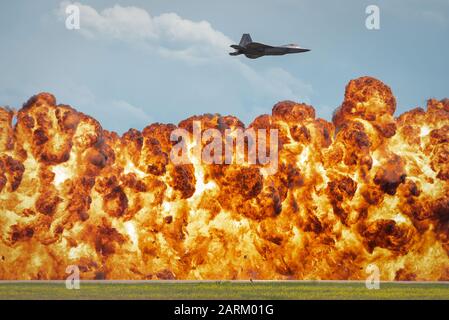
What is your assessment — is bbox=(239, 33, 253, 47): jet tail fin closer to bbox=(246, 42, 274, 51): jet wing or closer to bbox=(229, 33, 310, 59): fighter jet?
bbox=(229, 33, 310, 59): fighter jet

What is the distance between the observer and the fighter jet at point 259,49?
123ft

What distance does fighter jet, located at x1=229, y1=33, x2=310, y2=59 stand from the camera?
3744 cm

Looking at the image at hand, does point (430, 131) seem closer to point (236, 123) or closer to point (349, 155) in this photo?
point (349, 155)

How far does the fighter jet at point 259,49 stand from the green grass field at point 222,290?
39.3 feet

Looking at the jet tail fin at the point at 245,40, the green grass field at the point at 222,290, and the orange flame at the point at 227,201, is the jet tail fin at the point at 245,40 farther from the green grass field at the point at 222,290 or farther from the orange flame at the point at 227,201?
the green grass field at the point at 222,290

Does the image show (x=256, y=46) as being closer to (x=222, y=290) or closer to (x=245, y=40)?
(x=245, y=40)

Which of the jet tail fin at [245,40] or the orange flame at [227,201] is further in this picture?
the orange flame at [227,201]

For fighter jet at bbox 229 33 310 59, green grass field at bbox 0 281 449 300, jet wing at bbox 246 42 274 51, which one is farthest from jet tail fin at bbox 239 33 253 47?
green grass field at bbox 0 281 449 300

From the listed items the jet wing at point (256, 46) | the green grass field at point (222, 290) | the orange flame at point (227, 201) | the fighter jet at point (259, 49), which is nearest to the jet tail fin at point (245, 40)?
the fighter jet at point (259, 49)

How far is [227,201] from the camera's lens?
135ft

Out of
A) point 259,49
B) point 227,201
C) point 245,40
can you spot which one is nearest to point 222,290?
point 227,201

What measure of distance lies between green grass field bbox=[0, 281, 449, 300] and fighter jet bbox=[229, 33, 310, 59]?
39.3 ft

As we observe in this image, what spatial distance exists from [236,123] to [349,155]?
696cm

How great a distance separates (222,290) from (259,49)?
42.8 feet
